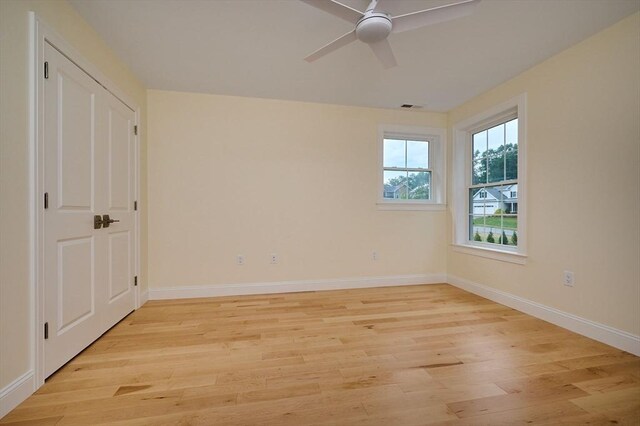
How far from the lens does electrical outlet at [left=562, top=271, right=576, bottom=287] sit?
2.37m

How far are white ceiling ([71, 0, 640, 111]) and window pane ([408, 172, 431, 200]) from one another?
3.76 feet

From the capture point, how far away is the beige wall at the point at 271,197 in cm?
319

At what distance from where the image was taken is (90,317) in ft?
6.81

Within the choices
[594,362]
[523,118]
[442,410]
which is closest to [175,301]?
[442,410]

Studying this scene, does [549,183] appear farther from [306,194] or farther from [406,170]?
[306,194]

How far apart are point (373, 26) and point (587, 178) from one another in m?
2.20

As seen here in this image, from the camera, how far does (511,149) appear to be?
9.96ft

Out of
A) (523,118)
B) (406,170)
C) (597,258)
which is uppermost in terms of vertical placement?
(523,118)

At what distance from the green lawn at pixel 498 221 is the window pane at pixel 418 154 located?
1055 millimetres

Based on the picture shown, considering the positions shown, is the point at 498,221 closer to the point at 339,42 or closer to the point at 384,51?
the point at 384,51

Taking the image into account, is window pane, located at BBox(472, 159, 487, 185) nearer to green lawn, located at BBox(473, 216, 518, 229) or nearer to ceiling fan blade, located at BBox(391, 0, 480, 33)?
green lawn, located at BBox(473, 216, 518, 229)

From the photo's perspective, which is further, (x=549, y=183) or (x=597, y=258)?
(x=549, y=183)

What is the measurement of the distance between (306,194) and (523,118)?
251cm

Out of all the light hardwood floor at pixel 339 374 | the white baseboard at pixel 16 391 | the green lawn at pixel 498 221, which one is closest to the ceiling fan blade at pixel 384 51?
the light hardwood floor at pixel 339 374
